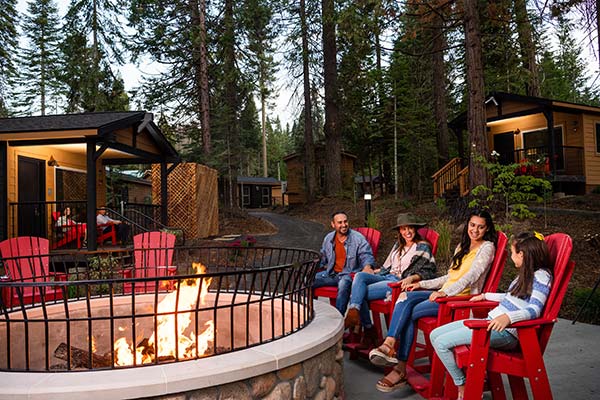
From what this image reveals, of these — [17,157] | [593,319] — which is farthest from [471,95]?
[17,157]

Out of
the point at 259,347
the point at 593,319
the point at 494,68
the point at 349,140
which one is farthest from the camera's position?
the point at 349,140

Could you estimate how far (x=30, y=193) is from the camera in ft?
31.4

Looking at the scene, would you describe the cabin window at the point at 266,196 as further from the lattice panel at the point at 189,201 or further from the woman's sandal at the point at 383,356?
the woman's sandal at the point at 383,356

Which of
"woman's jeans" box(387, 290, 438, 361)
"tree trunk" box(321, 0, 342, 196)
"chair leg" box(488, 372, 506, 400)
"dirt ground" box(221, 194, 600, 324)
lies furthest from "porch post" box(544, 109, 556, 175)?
"chair leg" box(488, 372, 506, 400)

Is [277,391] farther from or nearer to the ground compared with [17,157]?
nearer to the ground

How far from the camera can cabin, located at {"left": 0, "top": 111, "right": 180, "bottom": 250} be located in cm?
785

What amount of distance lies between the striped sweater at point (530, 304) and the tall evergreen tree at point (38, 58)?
26658 millimetres

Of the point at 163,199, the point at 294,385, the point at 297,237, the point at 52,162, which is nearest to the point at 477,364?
the point at 294,385

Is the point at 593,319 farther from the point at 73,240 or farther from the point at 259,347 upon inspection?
the point at 73,240

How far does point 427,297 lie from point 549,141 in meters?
11.0

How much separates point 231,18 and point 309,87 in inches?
204

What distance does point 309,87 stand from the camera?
18703 mm

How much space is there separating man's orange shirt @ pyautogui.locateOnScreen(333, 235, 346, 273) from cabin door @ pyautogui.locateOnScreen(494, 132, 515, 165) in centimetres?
1158

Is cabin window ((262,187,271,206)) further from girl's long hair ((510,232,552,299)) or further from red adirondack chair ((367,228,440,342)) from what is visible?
girl's long hair ((510,232,552,299))
